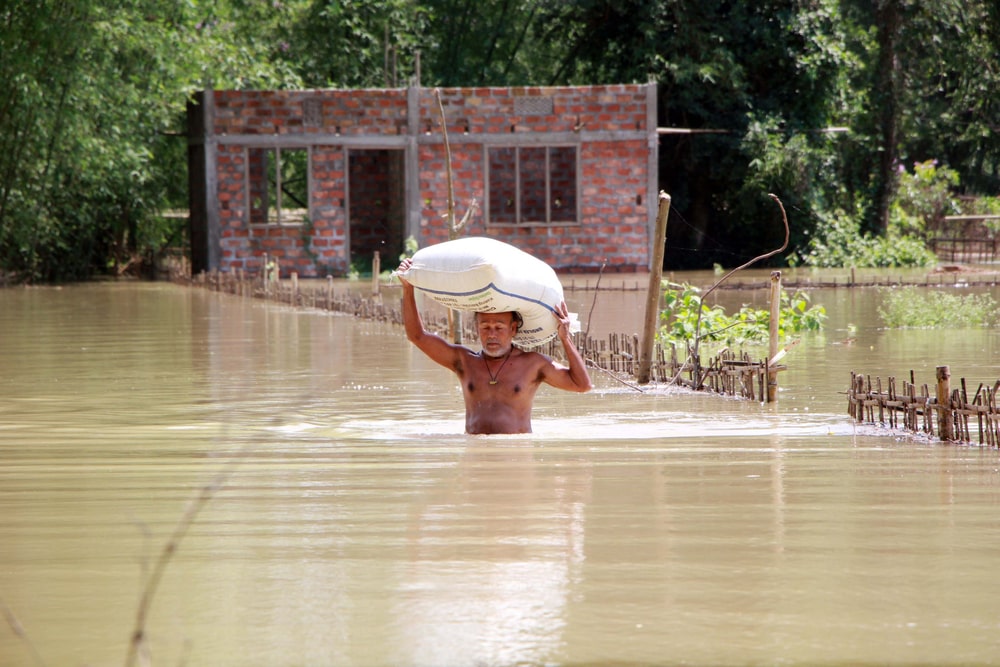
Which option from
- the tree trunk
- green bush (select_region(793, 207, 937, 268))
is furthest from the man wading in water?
the tree trunk

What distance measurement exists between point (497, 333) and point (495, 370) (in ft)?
0.67

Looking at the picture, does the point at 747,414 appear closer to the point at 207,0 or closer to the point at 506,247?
the point at 506,247

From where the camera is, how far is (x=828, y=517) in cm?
523

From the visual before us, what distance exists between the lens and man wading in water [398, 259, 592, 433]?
7.53 m

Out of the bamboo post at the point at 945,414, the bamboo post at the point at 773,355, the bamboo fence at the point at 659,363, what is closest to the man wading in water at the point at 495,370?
the bamboo post at the point at 945,414

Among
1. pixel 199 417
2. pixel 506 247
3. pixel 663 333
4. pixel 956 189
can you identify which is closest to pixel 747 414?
pixel 506 247

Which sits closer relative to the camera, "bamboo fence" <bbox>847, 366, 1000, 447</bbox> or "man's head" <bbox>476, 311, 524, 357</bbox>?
"bamboo fence" <bbox>847, 366, 1000, 447</bbox>

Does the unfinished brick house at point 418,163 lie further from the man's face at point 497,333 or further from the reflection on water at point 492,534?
the man's face at point 497,333

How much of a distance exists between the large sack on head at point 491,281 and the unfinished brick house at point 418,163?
1667 cm

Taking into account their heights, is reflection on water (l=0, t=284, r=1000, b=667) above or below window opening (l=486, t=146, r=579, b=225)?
below

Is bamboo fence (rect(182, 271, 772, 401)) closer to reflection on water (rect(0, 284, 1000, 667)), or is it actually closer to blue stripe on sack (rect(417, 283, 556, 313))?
reflection on water (rect(0, 284, 1000, 667))

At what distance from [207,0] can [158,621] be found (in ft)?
77.0

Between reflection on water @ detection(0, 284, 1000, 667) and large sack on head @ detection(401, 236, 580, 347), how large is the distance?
0.66 m

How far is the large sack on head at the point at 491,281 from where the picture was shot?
7.32 metres
